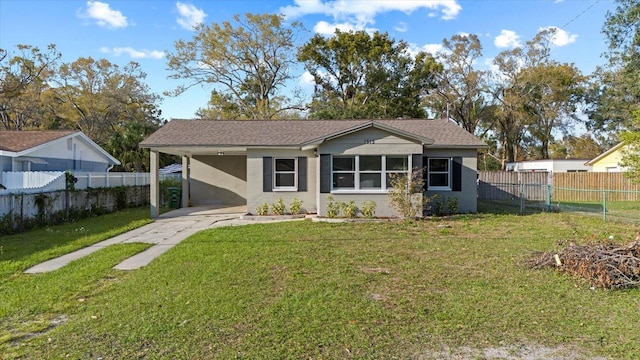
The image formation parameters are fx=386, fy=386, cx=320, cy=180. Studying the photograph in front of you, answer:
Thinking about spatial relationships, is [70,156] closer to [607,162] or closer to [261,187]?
[261,187]

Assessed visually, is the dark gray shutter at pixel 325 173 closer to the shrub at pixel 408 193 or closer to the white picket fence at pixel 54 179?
the shrub at pixel 408 193

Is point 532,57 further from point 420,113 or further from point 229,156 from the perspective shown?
point 229,156

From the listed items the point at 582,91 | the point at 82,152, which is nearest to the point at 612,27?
the point at 582,91

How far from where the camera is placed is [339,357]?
3502 mm

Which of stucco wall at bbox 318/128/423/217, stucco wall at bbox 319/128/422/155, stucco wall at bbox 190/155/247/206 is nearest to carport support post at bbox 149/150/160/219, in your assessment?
stucco wall at bbox 190/155/247/206

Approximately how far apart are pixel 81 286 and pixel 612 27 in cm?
2446

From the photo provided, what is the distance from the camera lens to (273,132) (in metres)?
16.1

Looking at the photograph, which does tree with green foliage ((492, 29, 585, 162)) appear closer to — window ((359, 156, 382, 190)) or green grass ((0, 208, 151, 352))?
window ((359, 156, 382, 190))

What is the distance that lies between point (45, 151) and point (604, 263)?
69.9 feet

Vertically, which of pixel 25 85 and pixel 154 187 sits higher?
pixel 25 85

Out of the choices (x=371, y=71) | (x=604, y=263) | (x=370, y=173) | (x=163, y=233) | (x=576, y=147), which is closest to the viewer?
(x=604, y=263)

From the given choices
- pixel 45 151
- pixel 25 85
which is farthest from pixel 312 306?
pixel 25 85

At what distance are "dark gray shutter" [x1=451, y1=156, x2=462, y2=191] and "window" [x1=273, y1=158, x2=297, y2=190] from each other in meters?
6.04

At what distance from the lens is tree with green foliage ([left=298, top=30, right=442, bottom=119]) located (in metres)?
32.5
